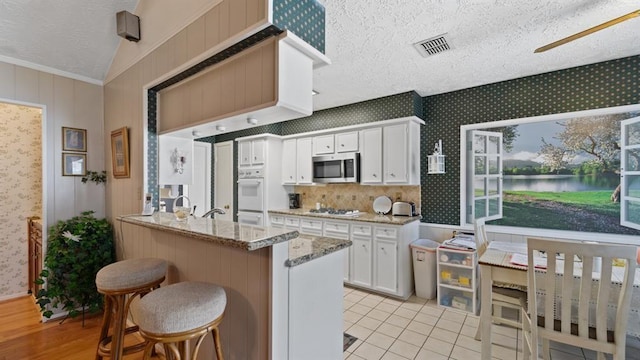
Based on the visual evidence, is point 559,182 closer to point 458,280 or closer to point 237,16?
point 458,280

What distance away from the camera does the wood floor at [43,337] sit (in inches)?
86.8

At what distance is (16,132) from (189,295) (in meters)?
3.79

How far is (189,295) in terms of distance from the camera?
143cm

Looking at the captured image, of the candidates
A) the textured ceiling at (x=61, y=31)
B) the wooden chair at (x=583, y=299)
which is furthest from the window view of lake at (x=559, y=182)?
the textured ceiling at (x=61, y=31)

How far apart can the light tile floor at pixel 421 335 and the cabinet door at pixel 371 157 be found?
1562 mm

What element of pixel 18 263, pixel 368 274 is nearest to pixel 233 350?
pixel 368 274

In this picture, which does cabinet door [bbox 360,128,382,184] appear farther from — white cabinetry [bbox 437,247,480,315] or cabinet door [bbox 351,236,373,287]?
white cabinetry [bbox 437,247,480,315]

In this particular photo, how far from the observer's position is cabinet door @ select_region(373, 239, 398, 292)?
3283 millimetres

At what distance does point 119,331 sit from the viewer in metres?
1.73

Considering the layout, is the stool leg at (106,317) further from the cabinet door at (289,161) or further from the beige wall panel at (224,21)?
the cabinet door at (289,161)

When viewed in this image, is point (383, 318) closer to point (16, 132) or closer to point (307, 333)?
point (307, 333)

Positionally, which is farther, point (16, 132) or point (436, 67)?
point (16, 132)

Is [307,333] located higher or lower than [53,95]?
lower

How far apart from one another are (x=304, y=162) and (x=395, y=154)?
154 centimetres
